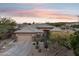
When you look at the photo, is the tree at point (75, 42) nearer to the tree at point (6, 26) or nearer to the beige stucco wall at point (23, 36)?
the beige stucco wall at point (23, 36)

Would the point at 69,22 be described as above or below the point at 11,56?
above

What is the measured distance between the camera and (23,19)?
4.12 meters

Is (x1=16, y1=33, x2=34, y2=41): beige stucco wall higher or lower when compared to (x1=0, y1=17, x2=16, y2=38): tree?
lower

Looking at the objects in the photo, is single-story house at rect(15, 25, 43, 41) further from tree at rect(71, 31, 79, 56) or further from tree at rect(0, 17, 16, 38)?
tree at rect(71, 31, 79, 56)

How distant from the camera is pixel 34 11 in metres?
4.14

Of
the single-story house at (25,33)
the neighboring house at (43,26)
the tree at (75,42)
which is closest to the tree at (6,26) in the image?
the single-story house at (25,33)

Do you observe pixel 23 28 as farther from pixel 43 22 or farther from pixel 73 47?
pixel 73 47

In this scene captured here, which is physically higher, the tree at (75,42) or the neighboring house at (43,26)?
the neighboring house at (43,26)

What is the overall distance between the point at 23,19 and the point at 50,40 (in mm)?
342

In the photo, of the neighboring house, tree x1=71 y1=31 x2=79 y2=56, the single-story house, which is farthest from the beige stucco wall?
tree x1=71 y1=31 x2=79 y2=56

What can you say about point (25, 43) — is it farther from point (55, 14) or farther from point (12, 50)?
point (55, 14)

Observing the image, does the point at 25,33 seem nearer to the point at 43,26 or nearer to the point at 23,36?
the point at 23,36

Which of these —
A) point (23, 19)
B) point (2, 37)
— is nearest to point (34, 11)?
point (23, 19)

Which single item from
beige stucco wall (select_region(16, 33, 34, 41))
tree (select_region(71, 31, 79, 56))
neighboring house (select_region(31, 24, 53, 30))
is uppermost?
neighboring house (select_region(31, 24, 53, 30))
